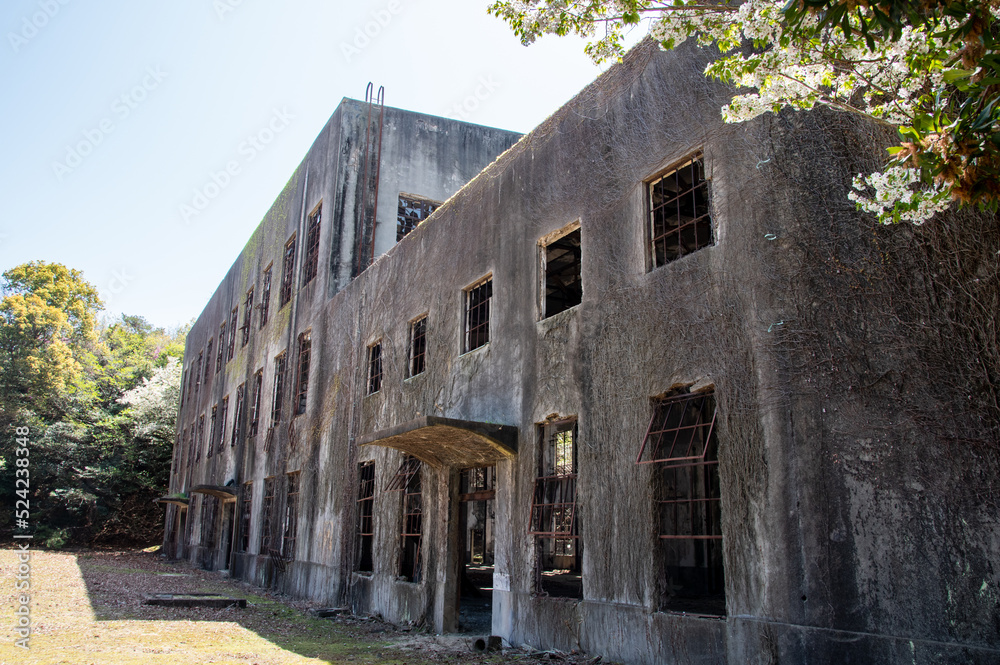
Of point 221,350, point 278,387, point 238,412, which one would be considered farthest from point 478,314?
point 221,350

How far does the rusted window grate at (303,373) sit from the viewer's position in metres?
17.6

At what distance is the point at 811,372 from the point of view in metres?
6.08

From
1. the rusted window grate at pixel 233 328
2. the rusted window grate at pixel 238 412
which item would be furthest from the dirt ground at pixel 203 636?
the rusted window grate at pixel 233 328

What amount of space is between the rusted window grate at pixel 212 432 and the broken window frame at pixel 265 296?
5299 millimetres

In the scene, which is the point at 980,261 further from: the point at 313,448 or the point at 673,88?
the point at 313,448

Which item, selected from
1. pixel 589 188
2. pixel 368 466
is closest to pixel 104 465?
pixel 368 466

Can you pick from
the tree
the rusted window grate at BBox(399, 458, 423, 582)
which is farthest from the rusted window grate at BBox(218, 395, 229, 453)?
the tree

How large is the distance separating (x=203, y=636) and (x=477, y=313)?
554 cm

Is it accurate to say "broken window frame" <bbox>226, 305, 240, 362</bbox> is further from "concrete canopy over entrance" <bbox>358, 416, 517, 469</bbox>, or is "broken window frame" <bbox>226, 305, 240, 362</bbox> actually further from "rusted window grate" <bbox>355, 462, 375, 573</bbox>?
"concrete canopy over entrance" <bbox>358, 416, 517, 469</bbox>

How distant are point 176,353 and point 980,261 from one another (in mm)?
46754

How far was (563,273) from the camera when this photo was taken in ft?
42.2

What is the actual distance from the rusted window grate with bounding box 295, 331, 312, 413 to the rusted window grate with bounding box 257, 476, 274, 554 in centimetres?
214

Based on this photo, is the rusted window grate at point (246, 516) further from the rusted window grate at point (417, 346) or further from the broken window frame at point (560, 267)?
the broken window frame at point (560, 267)

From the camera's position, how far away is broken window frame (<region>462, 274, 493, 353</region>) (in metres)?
10.9
